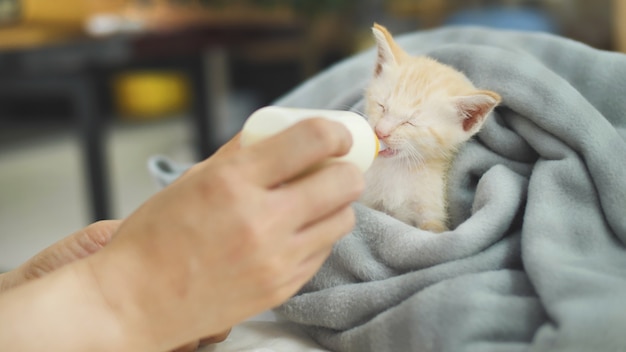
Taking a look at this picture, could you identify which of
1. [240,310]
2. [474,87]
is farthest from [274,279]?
[474,87]

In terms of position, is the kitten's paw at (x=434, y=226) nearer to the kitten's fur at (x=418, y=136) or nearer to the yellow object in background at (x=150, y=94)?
the kitten's fur at (x=418, y=136)

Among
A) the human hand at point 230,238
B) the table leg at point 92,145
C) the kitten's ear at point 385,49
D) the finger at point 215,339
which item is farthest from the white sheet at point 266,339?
the table leg at point 92,145

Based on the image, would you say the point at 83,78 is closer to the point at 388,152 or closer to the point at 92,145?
the point at 92,145

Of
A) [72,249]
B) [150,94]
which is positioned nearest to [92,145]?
[72,249]

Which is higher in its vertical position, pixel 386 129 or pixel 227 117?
pixel 386 129

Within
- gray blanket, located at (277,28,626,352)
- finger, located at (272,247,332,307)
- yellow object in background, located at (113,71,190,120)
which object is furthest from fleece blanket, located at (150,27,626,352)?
yellow object in background, located at (113,71,190,120)

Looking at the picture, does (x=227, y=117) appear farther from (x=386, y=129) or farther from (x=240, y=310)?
(x=240, y=310)

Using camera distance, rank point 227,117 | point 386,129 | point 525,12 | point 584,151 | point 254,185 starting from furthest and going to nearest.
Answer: point 227,117
point 525,12
point 386,129
point 584,151
point 254,185
